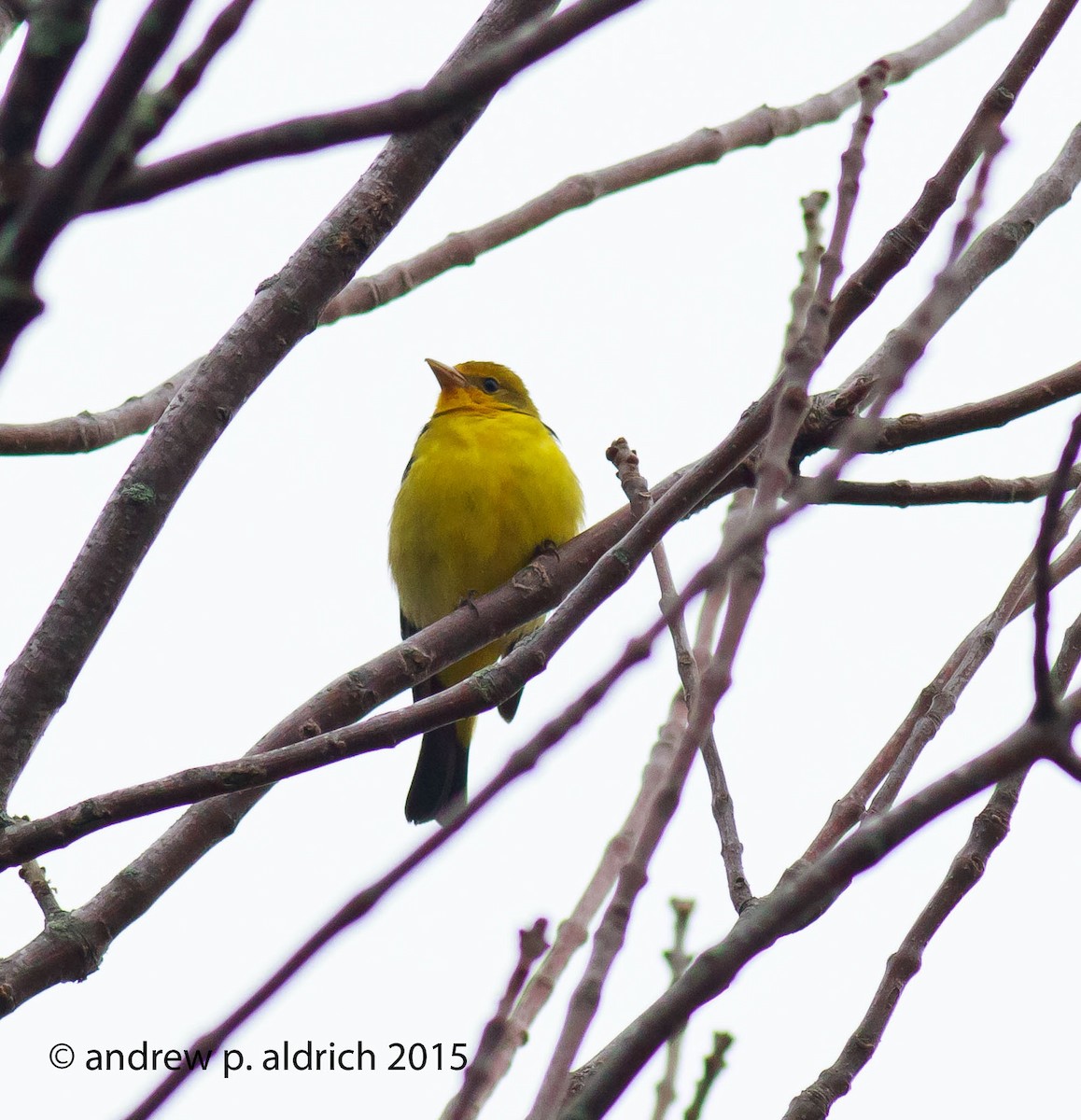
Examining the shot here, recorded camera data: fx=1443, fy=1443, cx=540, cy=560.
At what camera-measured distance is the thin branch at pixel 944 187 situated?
2135mm

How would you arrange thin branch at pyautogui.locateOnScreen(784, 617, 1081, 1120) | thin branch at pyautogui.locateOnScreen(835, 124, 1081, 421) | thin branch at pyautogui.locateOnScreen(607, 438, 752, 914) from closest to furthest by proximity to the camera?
thin branch at pyautogui.locateOnScreen(784, 617, 1081, 1120)
thin branch at pyautogui.locateOnScreen(607, 438, 752, 914)
thin branch at pyautogui.locateOnScreen(835, 124, 1081, 421)

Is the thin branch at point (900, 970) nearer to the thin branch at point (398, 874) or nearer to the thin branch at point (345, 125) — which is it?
the thin branch at point (398, 874)

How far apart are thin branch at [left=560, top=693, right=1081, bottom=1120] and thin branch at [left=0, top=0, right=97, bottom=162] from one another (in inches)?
37.5

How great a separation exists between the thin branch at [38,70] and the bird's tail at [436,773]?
5.17 m

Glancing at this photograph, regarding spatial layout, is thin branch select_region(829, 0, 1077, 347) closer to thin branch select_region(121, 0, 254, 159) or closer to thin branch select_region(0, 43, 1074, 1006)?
thin branch select_region(0, 43, 1074, 1006)

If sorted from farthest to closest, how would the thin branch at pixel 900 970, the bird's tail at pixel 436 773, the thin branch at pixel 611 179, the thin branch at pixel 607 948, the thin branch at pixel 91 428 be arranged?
the bird's tail at pixel 436 773, the thin branch at pixel 611 179, the thin branch at pixel 91 428, the thin branch at pixel 900 970, the thin branch at pixel 607 948

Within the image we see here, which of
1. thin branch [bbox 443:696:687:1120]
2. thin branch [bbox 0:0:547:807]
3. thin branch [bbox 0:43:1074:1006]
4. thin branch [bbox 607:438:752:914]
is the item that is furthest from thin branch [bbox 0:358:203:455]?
thin branch [bbox 443:696:687:1120]

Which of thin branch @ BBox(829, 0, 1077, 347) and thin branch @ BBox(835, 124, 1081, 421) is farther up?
thin branch @ BBox(835, 124, 1081, 421)

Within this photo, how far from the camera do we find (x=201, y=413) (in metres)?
2.82

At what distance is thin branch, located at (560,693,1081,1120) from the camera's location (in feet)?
4.46

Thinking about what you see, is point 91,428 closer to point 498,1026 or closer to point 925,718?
point 925,718

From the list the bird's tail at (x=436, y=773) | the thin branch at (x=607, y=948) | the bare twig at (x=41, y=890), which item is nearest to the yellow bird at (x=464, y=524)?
the bird's tail at (x=436, y=773)

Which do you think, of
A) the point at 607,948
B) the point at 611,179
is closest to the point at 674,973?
the point at 607,948

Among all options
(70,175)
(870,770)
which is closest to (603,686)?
(70,175)
